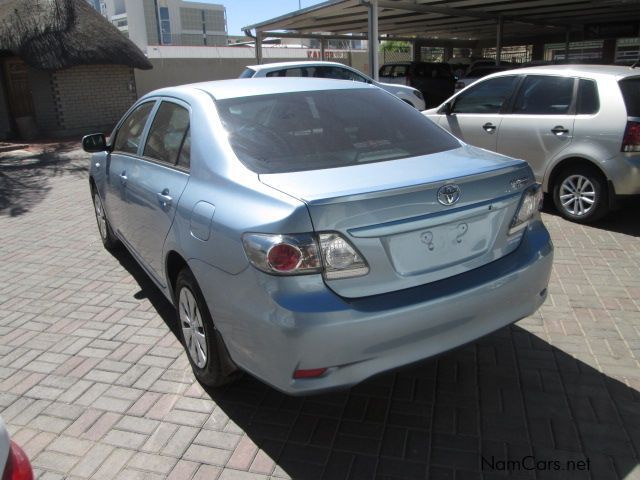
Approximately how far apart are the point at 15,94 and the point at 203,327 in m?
16.1

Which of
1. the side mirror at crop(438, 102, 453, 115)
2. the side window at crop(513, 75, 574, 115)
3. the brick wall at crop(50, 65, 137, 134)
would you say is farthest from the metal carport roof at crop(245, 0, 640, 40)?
the side window at crop(513, 75, 574, 115)

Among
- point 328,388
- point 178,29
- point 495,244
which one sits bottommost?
point 328,388

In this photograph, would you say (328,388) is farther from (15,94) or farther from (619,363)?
(15,94)

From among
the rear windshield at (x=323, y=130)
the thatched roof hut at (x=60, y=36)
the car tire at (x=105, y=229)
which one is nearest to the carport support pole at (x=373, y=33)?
the thatched roof hut at (x=60, y=36)

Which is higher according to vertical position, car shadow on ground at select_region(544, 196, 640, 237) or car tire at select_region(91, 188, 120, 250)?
car tire at select_region(91, 188, 120, 250)

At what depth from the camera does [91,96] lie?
56.2 ft

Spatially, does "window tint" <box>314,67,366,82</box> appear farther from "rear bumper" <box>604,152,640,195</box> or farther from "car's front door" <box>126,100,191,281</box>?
"car's front door" <box>126,100,191,281</box>

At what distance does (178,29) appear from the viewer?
110 meters

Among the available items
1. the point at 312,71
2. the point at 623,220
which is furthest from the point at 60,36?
the point at 623,220

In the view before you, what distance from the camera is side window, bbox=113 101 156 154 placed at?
13.7 feet

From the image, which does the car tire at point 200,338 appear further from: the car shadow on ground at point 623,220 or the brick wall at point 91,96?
the brick wall at point 91,96

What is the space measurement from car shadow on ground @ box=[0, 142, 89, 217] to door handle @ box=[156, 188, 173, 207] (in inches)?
213

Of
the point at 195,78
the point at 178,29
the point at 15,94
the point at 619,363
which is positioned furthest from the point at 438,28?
the point at 178,29

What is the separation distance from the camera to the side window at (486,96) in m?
6.83
